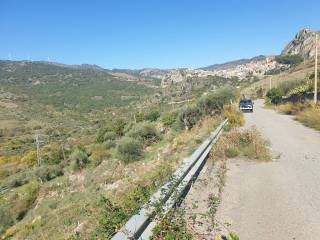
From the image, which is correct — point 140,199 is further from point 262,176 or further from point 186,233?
point 262,176

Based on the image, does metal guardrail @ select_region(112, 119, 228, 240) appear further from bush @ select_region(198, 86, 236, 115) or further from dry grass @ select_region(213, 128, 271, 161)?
bush @ select_region(198, 86, 236, 115)

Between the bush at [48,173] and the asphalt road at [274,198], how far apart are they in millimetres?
37098

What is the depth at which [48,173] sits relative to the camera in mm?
45625

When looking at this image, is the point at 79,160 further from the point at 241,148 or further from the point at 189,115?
the point at 241,148

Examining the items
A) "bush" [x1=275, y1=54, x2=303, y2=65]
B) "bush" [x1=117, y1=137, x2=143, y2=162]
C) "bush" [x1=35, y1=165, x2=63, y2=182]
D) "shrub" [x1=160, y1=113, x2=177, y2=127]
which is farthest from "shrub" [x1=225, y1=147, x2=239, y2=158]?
"bush" [x1=275, y1=54, x2=303, y2=65]

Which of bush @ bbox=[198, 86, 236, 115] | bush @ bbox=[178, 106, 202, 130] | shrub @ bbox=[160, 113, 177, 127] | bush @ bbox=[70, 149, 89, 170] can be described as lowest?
bush @ bbox=[70, 149, 89, 170]

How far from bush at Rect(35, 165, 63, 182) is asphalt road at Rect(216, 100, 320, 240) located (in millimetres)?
37098

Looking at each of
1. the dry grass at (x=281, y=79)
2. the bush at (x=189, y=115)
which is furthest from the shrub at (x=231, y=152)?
the dry grass at (x=281, y=79)

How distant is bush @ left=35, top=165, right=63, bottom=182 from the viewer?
44594 millimetres

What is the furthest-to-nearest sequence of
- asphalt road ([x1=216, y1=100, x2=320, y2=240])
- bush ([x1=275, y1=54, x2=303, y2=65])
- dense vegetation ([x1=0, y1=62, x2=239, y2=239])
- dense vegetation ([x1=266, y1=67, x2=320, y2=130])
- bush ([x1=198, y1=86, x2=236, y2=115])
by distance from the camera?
bush ([x1=275, y1=54, x2=303, y2=65]) → bush ([x1=198, y1=86, x2=236, y2=115]) → dense vegetation ([x1=266, y1=67, x2=320, y2=130]) → dense vegetation ([x1=0, y1=62, x2=239, y2=239]) → asphalt road ([x1=216, y1=100, x2=320, y2=240])

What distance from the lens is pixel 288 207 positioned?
19.7 feet

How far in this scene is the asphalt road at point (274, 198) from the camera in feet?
16.7

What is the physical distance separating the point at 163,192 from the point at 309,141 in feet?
Answer: 33.7

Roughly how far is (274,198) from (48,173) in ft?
138
